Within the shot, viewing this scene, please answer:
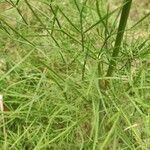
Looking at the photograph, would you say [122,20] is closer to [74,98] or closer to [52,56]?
[74,98]

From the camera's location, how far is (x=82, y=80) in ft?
4.51

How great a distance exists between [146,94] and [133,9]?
1.48m

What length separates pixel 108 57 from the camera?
1.33m

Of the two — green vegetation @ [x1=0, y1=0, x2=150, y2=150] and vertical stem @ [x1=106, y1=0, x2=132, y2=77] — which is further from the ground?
vertical stem @ [x1=106, y1=0, x2=132, y2=77]

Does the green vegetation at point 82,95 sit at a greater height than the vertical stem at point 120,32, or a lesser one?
lesser

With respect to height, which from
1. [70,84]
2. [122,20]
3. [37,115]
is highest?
[122,20]

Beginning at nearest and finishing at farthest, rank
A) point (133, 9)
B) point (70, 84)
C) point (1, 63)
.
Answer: point (70, 84) → point (1, 63) → point (133, 9)

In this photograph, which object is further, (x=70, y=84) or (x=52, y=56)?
(x=52, y=56)

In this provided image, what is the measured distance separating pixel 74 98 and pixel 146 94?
26 cm

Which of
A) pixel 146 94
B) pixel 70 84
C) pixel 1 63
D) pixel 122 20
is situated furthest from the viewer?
pixel 1 63

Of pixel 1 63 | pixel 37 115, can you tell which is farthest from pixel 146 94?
pixel 1 63

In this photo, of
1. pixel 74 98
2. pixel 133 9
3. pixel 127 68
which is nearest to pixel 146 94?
pixel 127 68

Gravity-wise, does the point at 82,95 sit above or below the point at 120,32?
below

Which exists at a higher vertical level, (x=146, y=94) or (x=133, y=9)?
(x=133, y=9)
